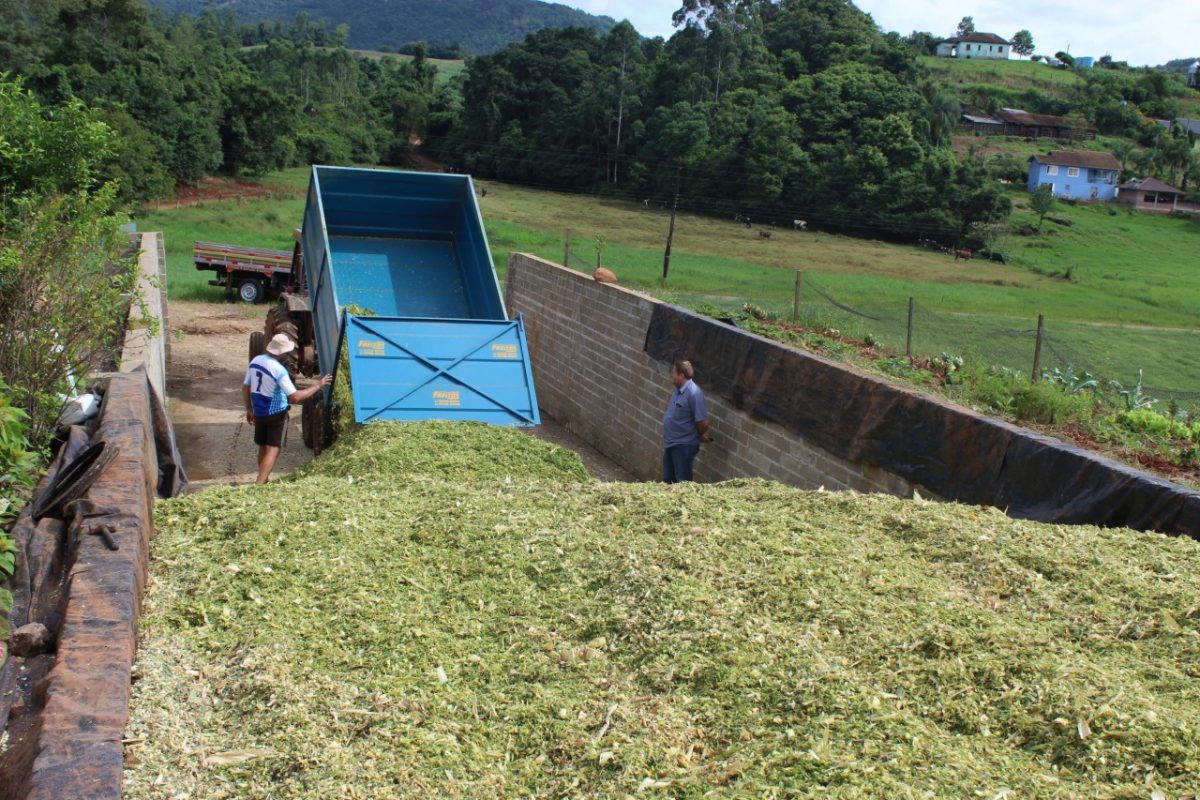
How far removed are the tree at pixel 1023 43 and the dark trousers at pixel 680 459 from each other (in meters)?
170

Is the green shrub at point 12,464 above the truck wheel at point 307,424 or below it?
above

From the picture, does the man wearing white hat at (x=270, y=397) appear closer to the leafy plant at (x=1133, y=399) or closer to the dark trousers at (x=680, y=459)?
the dark trousers at (x=680, y=459)

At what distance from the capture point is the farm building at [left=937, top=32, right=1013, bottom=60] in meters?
152

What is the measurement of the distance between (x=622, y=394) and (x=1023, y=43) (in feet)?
576

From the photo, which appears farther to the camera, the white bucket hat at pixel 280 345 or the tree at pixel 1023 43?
the tree at pixel 1023 43

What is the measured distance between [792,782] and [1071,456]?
13.0 ft

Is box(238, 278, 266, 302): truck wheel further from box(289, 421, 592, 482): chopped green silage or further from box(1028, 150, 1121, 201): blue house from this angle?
box(1028, 150, 1121, 201): blue house

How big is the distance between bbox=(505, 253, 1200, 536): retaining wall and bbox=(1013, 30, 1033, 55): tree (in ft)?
545

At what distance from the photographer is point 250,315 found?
910 inches

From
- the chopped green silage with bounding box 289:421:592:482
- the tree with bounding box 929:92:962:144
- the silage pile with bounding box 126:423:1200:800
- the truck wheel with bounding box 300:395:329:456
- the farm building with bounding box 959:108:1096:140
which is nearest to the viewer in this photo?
the silage pile with bounding box 126:423:1200:800

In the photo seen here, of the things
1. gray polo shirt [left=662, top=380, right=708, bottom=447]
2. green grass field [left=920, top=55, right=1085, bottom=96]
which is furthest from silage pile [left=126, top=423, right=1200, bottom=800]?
green grass field [left=920, top=55, right=1085, bottom=96]

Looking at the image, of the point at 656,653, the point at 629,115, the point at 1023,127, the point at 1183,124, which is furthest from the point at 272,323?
the point at 1183,124

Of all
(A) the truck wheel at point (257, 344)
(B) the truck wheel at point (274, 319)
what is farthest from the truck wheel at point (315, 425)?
(A) the truck wheel at point (257, 344)

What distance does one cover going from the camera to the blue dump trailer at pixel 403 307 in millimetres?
10102
